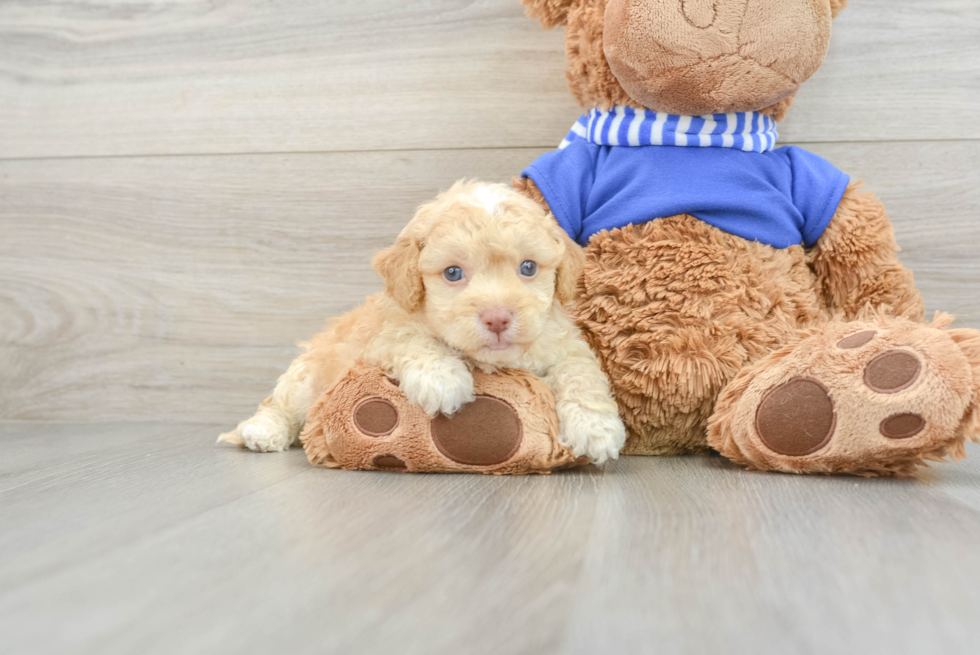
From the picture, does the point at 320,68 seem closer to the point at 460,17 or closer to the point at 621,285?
the point at 460,17

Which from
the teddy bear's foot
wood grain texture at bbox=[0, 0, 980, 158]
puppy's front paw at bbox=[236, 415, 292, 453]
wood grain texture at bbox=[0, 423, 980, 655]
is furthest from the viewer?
wood grain texture at bbox=[0, 0, 980, 158]

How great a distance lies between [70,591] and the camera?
1.76 feet

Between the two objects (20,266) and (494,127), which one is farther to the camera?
(20,266)

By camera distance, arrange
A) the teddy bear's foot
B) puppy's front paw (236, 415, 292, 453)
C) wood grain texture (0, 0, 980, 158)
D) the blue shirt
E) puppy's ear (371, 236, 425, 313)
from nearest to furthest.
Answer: the teddy bear's foot
puppy's ear (371, 236, 425, 313)
the blue shirt
puppy's front paw (236, 415, 292, 453)
wood grain texture (0, 0, 980, 158)

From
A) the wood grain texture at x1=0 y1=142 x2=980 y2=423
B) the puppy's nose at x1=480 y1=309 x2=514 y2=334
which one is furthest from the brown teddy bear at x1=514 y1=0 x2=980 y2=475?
the wood grain texture at x1=0 y1=142 x2=980 y2=423

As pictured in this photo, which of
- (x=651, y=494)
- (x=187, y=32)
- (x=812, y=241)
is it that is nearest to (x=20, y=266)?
(x=187, y=32)

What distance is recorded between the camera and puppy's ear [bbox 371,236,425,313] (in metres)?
0.93

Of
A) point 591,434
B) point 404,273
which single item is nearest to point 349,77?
point 404,273

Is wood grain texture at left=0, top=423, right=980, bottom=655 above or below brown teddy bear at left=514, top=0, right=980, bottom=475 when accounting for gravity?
below

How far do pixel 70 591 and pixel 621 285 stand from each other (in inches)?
28.8

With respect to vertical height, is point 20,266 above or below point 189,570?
above

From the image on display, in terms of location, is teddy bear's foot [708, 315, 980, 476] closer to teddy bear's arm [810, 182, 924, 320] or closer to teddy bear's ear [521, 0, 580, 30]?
teddy bear's arm [810, 182, 924, 320]

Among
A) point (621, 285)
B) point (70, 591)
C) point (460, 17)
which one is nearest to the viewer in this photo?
point (70, 591)

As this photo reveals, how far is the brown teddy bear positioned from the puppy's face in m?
0.13
